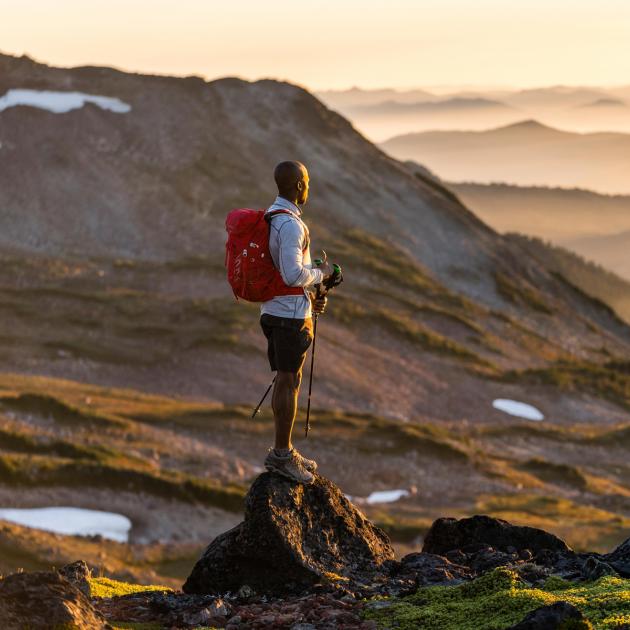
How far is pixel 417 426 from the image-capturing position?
71.8 metres

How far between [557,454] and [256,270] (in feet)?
217

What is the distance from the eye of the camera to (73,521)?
43.5m

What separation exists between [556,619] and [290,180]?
6653 mm

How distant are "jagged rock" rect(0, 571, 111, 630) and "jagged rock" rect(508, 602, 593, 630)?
4752mm

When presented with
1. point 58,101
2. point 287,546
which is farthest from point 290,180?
point 58,101

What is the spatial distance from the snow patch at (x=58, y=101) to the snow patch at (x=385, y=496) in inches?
2952

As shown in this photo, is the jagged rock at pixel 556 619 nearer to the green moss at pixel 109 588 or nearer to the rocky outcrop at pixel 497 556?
the rocky outcrop at pixel 497 556

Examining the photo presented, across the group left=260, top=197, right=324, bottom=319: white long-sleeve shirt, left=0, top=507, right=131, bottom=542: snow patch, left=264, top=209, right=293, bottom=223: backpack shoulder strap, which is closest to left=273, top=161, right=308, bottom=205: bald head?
left=260, top=197, right=324, bottom=319: white long-sleeve shirt

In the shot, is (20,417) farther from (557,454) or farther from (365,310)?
(365,310)

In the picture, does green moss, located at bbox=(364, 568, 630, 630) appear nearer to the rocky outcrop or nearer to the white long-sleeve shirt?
the rocky outcrop

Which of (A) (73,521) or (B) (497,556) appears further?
(A) (73,521)

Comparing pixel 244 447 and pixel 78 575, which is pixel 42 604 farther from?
pixel 244 447

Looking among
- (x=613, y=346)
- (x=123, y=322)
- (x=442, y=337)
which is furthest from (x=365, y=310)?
(x=613, y=346)

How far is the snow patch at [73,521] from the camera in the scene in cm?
4244
